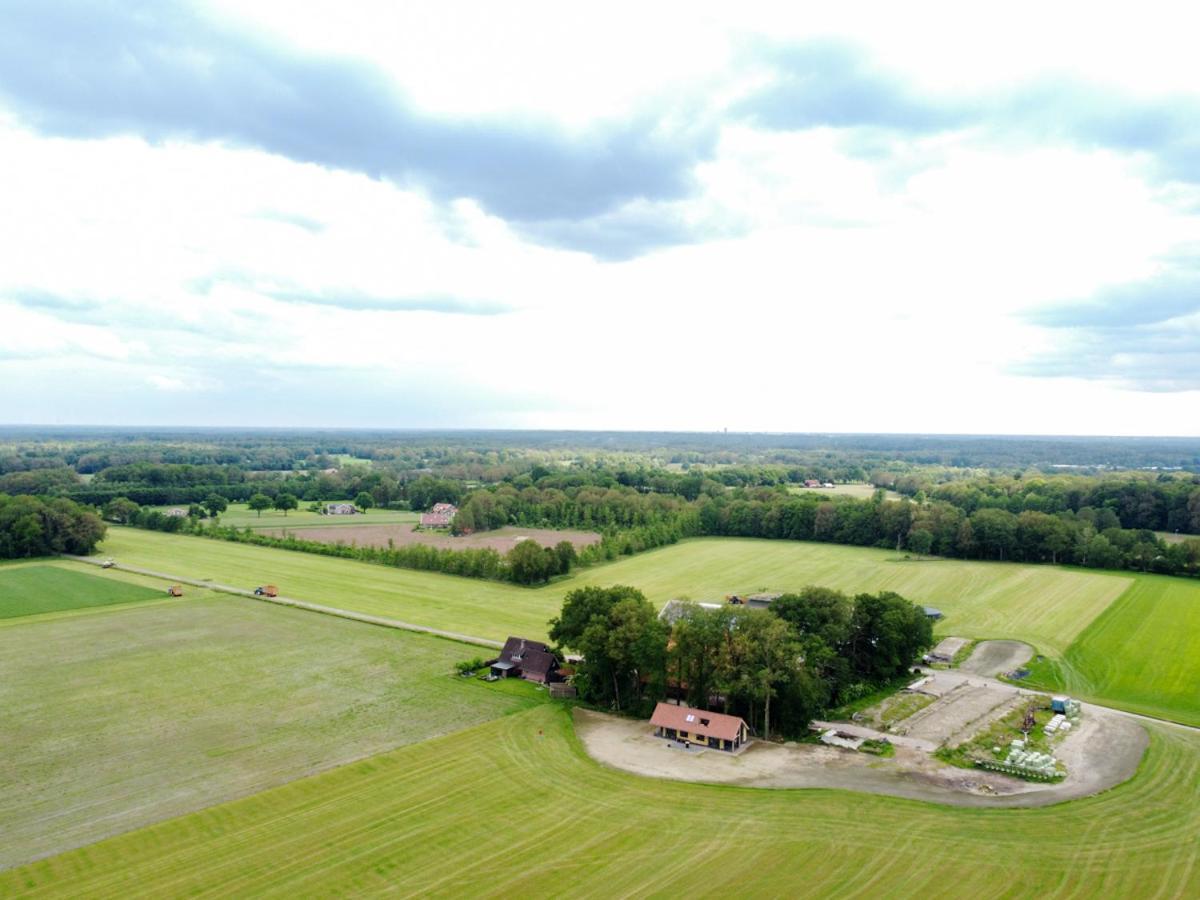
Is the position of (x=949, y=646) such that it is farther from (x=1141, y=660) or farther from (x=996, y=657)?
(x=1141, y=660)

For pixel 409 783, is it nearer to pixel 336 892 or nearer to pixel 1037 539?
pixel 336 892

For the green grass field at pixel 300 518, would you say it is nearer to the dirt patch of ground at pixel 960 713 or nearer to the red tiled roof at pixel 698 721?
the red tiled roof at pixel 698 721

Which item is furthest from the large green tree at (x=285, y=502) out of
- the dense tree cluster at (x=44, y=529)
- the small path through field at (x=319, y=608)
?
the small path through field at (x=319, y=608)

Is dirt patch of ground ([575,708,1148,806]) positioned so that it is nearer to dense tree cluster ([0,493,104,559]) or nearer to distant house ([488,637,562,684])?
distant house ([488,637,562,684])

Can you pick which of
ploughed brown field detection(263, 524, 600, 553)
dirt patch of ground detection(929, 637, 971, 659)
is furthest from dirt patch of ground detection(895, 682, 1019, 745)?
ploughed brown field detection(263, 524, 600, 553)

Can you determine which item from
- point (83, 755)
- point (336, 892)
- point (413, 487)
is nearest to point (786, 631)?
point (336, 892)

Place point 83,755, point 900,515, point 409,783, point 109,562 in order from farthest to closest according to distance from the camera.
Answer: point 900,515 → point 109,562 → point 83,755 → point 409,783

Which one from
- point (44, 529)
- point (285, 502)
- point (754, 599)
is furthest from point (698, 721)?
point (285, 502)
